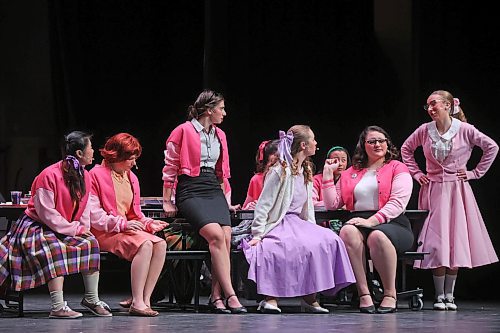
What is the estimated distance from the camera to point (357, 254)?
663 cm

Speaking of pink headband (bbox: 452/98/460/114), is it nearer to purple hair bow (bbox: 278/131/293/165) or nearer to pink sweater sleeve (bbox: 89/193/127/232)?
purple hair bow (bbox: 278/131/293/165)

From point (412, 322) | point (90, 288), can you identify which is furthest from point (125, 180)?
point (412, 322)

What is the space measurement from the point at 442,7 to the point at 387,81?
2.39 ft

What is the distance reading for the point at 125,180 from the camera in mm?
6680

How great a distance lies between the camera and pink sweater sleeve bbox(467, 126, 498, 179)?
23.5ft

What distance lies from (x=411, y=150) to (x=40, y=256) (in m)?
2.66

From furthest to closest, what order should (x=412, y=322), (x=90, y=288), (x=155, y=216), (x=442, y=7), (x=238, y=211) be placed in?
(x=442, y=7) < (x=155, y=216) < (x=238, y=211) < (x=90, y=288) < (x=412, y=322)

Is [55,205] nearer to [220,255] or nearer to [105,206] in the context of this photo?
[105,206]

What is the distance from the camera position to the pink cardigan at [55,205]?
618 centimetres

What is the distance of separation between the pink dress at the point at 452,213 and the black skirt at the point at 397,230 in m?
0.24

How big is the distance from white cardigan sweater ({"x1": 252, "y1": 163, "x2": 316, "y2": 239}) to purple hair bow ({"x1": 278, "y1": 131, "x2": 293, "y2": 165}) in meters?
0.05

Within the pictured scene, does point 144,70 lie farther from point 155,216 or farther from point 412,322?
point 412,322

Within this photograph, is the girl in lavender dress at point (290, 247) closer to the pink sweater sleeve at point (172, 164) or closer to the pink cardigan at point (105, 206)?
the pink sweater sleeve at point (172, 164)

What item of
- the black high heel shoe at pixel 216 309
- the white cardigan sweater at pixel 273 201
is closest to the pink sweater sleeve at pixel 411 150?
the white cardigan sweater at pixel 273 201
